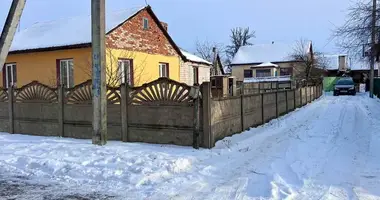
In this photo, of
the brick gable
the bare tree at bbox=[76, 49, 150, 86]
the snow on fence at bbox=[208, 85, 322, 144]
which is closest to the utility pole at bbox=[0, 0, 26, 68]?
the snow on fence at bbox=[208, 85, 322, 144]

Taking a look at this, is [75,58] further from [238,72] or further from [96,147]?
[238,72]

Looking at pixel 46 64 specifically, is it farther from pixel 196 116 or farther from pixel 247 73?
pixel 247 73

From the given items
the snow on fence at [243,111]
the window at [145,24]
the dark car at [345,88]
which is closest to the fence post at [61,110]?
the snow on fence at [243,111]

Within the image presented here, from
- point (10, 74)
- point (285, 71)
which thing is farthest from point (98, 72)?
point (285, 71)

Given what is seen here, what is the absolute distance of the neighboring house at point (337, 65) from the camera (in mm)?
58844

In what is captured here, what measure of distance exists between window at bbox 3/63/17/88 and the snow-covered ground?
1020 cm

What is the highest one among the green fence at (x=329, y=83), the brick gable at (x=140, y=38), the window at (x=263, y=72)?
the brick gable at (x=140, y=38)

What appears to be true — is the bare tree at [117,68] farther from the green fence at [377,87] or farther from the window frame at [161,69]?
the green fence at [377,87]

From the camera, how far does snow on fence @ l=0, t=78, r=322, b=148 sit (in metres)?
8.92

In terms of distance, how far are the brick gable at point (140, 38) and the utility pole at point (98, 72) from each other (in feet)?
24.9

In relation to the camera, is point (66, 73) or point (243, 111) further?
point (66, 73)

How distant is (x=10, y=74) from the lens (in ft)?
63.3

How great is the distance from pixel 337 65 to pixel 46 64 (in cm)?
5409

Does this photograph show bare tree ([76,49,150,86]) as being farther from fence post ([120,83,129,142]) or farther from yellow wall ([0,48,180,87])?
fence post ([120,83,129,142])
